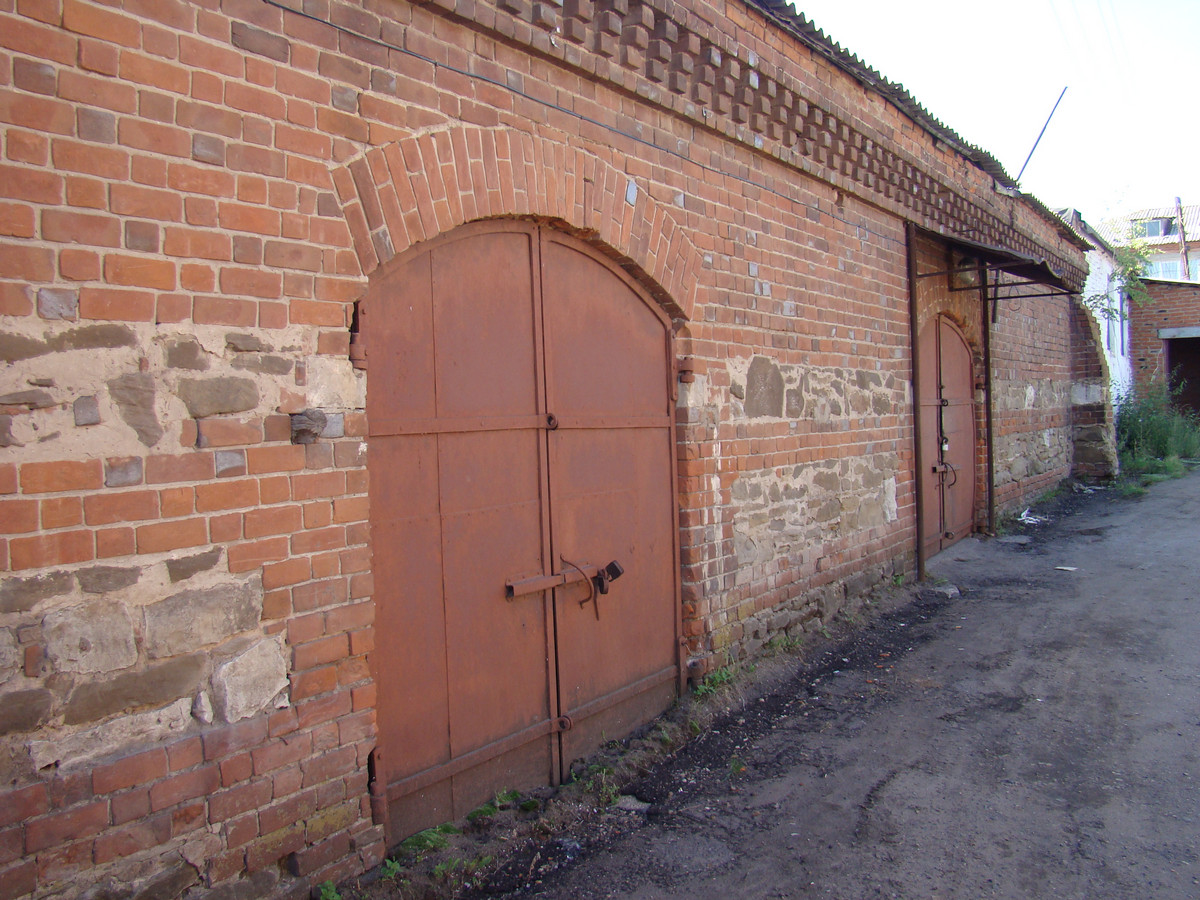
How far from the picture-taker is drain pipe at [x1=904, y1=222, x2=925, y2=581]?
7.27 metres

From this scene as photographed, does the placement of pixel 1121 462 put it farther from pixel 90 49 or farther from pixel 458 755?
pixel 90 49

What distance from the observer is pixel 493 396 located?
3436mm

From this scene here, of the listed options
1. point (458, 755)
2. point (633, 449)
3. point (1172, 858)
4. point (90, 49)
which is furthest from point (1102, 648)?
point (90, 49)

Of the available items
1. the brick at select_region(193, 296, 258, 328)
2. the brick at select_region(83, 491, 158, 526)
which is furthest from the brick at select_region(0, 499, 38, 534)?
the brick at select_region(193, 296, 258, 328)

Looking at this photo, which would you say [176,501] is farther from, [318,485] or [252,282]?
[252,282]

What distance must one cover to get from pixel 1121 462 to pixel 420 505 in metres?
16.7

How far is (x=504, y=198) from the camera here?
3375 mm

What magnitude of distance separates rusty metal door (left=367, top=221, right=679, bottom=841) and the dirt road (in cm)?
54

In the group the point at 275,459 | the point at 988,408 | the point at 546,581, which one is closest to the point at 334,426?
the point at 275,459

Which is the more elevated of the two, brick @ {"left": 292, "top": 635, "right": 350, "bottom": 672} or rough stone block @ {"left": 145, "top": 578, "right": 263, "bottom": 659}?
rough stone block @ {"left": 145, "top": 578, "right": 263, "bottom": 659}

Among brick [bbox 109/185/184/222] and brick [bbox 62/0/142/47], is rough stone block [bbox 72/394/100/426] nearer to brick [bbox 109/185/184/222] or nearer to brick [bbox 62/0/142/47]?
brick [bbox 109/185/184/222]

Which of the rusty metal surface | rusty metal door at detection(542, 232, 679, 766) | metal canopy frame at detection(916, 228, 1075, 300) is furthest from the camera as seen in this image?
the rusty metal surface

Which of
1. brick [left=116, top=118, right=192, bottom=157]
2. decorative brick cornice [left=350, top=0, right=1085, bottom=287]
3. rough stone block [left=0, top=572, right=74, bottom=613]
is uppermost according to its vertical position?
decorative brick cornice [left=350, top=0, right=1085, bottom=287]

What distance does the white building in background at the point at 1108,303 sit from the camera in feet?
48.0
